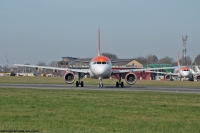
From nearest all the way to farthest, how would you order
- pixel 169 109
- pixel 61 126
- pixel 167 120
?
pixel 61 126 → pixel 167 120 → pixel 169 109

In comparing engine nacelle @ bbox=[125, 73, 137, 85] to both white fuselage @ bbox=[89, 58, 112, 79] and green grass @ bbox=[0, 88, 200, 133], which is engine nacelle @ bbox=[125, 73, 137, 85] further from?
green grass @ bbox=[0, 88, 200, 133]

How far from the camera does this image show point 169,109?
22.2m

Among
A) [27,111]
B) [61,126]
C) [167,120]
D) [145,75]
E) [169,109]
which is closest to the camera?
[61,126]

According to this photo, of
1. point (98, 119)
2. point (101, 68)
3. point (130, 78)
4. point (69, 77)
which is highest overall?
point (101, 68)

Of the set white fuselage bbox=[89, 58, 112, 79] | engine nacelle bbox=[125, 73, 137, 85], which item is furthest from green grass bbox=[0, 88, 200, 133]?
engine nacelle bbox=[125, 73, 137, 85]

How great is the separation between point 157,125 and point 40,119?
4.19 meters

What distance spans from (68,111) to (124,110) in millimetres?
2650

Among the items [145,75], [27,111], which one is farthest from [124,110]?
[145,75]

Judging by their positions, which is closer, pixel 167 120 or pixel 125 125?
pixel 125 125

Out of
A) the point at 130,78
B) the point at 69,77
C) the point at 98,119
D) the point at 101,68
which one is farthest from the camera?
the point at 69,77

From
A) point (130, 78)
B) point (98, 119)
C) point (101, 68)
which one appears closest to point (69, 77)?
point (101, 68)

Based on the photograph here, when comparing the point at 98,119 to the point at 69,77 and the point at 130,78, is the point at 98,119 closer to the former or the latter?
the point at 130,78

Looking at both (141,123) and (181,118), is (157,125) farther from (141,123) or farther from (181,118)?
(181,118)

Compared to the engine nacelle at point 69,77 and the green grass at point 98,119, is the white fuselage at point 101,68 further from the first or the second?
the green grass at point 98,119
